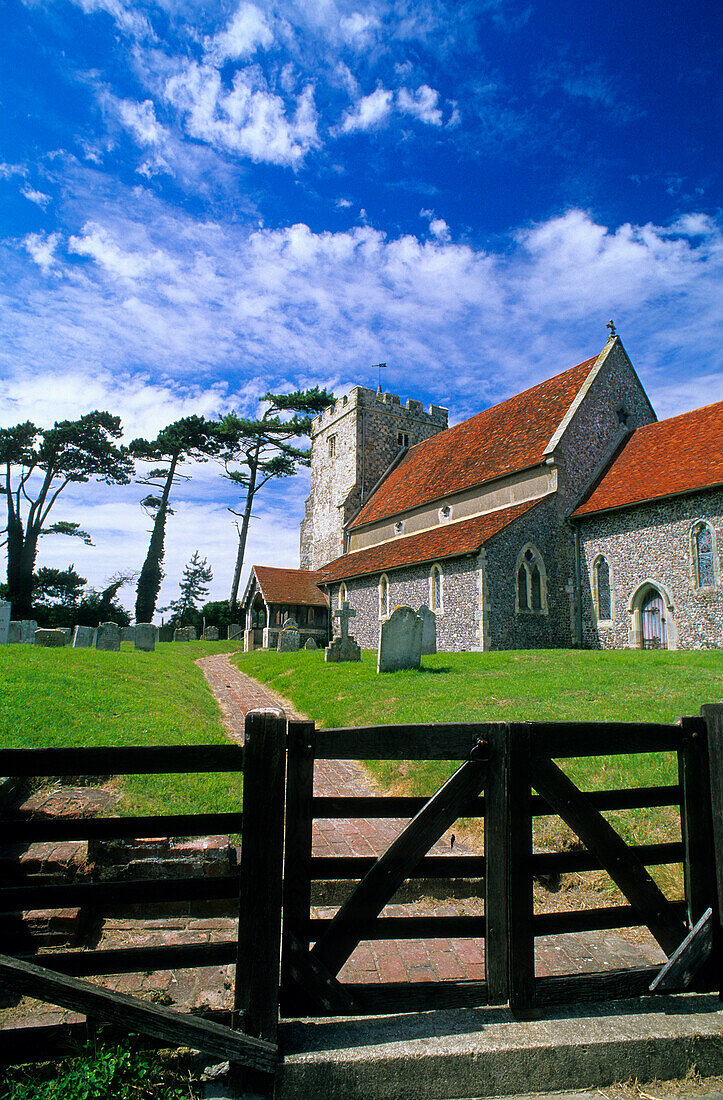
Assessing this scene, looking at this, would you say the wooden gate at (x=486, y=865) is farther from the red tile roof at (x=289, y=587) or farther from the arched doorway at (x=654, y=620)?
the red tile roof at (x=289, y=587)

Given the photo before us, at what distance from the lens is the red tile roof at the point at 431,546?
20.3 m

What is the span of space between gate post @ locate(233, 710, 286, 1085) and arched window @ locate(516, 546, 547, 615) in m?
18.1

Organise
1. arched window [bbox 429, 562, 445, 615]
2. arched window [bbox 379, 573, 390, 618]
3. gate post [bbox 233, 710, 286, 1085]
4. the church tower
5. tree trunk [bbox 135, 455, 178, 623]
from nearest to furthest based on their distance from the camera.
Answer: gate post [bbox 233, 710, 286, 1085] → arched window [bbox 429, 562, 445, 615] → arched window [bbox 379, 573, 390, 618] → the church tower → tree trunk [bbox 135, 455, 178, 623]

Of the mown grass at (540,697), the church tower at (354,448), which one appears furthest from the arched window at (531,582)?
the church tower at (354,448)

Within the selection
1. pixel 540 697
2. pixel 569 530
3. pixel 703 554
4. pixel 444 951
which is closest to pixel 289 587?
pixel 569 530

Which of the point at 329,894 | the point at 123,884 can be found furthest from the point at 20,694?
the point at 123,884

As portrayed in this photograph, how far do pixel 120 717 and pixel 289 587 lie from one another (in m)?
23.2

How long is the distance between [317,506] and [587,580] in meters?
21.5

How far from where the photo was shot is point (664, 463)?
19312mm

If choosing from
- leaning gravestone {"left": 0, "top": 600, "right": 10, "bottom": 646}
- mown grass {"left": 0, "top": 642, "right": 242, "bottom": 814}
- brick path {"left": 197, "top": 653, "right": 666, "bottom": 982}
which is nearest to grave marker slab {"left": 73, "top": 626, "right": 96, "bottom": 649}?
leaning gravestone {"left": 0, "top": 600, "right": 10, "bottom": 646}

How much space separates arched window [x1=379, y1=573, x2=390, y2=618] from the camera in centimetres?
2498

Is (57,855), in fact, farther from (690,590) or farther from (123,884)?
(690,590)

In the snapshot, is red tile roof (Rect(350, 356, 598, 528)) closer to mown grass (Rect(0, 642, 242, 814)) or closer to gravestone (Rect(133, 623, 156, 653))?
gravestone (Rect(133, 623, 156, 653))

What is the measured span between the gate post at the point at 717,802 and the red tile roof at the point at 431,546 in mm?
16213
